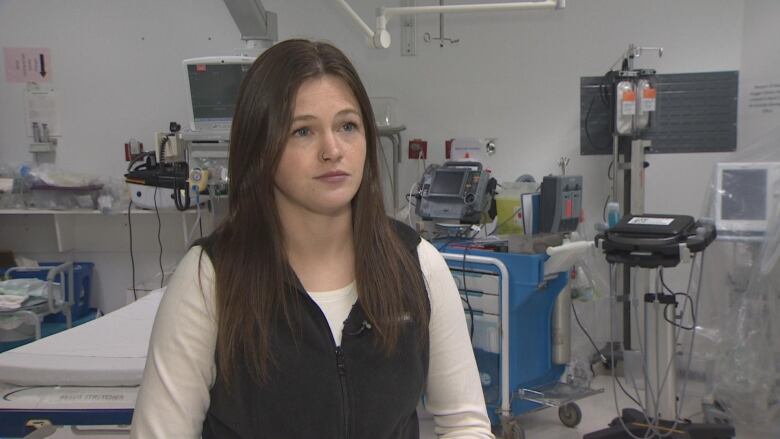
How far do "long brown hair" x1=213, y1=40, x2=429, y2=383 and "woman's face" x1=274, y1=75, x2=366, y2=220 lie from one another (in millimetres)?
18

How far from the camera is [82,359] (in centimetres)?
173

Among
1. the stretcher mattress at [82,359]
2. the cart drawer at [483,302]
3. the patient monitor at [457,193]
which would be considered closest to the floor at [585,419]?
the cart drawer at [483,302]

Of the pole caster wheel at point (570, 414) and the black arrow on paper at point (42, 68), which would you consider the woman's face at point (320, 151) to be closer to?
the pole caster wheel at point (570, 414)

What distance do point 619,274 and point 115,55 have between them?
10.9 ft

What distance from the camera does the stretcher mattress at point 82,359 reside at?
5.45ft

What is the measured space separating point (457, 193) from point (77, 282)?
2.57 meters

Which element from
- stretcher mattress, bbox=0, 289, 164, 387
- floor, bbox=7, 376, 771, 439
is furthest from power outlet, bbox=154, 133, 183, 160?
floor, bbox=7, 376, 771, 439

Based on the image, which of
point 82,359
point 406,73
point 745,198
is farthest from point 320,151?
point 406,73

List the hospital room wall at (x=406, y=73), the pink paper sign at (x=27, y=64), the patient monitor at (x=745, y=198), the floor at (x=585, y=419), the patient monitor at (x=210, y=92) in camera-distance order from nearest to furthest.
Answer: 1. the patient monitor at (x=745, y=198)
2. the floor at (x=585, y=419)
3. the patient monitor at (x=210, y=92)
4. the hospital room wall at (x=406, y=73)
5. the pink paper sign at (x=27, y=64)

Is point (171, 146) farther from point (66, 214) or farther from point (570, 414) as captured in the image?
point (570, 414)

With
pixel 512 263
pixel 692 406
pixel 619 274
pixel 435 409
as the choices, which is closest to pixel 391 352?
pixel 435 409

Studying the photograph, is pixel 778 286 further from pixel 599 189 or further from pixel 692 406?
pixel 599 189

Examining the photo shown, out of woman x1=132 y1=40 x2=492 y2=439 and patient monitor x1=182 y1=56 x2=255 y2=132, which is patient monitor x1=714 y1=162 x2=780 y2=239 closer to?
woman x1=132 y1=40 x2=492 y2=439

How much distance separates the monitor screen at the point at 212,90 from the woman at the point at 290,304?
227 centimetres
